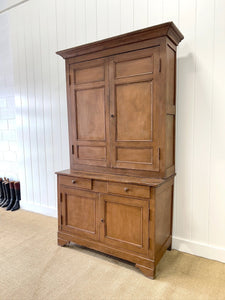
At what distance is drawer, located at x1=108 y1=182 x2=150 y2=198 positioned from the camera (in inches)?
68.5

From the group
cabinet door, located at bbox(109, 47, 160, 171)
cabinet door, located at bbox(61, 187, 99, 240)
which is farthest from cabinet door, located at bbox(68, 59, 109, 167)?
cabinet door, located at bbox(61, 187, 99, 240)

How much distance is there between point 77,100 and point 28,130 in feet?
4.51

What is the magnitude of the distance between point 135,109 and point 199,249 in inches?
60.4

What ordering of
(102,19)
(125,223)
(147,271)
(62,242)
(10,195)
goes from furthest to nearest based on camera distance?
(10,195), (102,19), (62,242), (125,223), (147,271)

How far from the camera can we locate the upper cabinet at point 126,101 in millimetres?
1774

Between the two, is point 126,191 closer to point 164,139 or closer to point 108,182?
point 108,182

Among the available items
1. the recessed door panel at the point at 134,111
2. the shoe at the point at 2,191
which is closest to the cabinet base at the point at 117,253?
the recessed door panel at the point at 134,111

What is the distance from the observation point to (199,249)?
209 cm

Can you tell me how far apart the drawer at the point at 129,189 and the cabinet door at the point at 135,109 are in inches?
7.9

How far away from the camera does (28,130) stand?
3211mm

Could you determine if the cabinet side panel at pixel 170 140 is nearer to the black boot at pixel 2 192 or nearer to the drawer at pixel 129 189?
the drawer at pixel 129 189

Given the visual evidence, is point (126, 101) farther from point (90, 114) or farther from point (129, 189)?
point (129, 189)

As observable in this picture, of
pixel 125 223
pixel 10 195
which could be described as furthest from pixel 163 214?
pixel 10 195

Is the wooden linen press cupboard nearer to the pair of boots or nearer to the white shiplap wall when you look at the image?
the white shiplap wall
